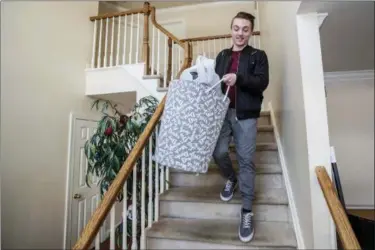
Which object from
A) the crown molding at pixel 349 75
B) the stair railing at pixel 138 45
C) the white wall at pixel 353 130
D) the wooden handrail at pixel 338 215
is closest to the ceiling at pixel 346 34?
the crown molding at pixel 349 75

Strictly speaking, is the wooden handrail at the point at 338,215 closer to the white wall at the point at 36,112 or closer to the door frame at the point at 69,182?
the white wall at the point at 36,112

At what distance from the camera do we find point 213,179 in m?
1.96

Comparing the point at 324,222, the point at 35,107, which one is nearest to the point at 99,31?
the point at 35,107

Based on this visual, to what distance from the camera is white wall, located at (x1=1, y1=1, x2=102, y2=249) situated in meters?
1.98

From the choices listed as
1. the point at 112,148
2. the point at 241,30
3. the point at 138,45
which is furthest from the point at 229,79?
the point at 138,45

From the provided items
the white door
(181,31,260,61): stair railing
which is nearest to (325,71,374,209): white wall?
(181,31,260,61): stair railing

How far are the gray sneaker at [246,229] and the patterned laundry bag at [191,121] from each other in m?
0.48

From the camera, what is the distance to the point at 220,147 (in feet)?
4.89

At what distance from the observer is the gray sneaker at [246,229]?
1370mm

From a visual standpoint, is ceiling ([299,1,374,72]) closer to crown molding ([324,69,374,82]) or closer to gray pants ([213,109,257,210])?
crown molding ([324,69,374,82])

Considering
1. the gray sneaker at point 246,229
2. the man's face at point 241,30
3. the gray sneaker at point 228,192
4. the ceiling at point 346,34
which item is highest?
the ceiling at point 346,34

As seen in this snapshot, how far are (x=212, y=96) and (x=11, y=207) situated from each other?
1.94 m

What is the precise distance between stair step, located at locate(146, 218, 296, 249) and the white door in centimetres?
136

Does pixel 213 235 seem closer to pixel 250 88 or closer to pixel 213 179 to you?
pixel 213 179
